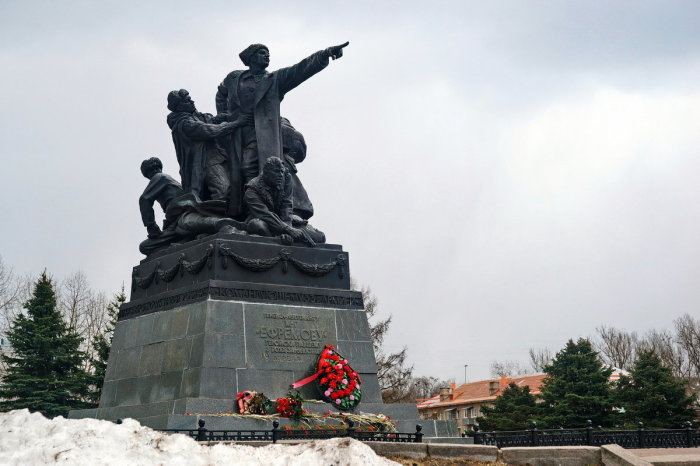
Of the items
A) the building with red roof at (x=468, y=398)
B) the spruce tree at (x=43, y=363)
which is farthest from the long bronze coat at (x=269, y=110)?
the building with red roof at (x=468, y=398)

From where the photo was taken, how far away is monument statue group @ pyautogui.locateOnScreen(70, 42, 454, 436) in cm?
1358

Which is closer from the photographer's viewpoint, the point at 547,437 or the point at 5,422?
A: the point at 5,422

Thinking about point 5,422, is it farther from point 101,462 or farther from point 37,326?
point 37,326

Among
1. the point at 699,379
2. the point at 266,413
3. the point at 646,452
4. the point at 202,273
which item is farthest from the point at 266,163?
the point at 699,379

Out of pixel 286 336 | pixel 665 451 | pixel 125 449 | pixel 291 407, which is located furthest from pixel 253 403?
pixel 665 451

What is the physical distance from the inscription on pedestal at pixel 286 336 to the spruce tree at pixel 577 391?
1690 cm

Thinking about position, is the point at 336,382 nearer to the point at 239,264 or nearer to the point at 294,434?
the point at 294,434

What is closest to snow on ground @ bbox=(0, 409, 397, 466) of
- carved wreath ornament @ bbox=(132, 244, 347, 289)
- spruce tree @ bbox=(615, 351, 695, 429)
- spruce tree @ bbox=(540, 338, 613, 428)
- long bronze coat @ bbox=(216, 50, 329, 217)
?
carved wreath ornament @ bbox=(132, 244, 347, 289)

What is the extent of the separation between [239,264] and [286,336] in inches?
58.2

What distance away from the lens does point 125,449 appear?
7.52m

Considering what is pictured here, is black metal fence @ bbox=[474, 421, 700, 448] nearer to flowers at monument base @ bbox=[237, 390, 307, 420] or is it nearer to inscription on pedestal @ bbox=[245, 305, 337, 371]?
flowers at monument base @ bbox=[237, 390, 307, 420]

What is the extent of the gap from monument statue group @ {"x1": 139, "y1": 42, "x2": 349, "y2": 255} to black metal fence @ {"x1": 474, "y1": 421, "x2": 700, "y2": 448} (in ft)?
17.4

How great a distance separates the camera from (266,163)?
15445 mm

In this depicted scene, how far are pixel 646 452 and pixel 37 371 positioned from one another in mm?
26224
